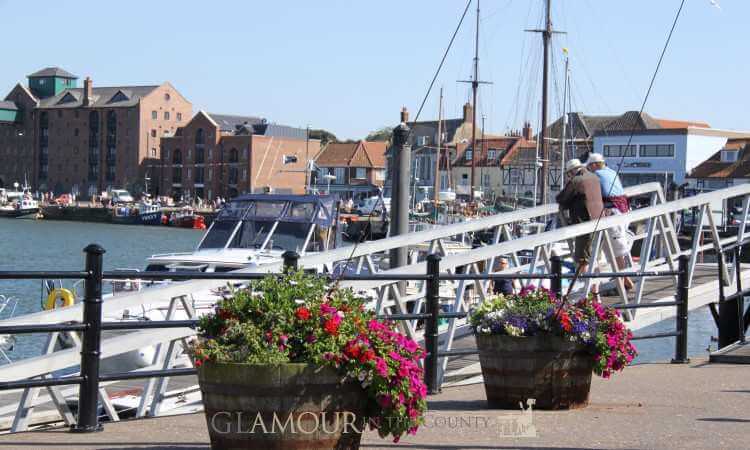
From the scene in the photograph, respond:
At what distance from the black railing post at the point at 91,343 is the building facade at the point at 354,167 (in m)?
134

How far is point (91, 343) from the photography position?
8.08 metres

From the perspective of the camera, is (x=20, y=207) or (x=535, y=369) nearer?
(x=535, y=369)

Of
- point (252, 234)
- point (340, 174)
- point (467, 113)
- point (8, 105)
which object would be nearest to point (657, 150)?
point (467, 113)

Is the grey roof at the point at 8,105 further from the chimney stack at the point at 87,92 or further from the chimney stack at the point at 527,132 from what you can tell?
the chimney stack at the point at 527,132

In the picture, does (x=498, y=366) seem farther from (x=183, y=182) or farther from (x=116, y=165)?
(x=116, y=165)

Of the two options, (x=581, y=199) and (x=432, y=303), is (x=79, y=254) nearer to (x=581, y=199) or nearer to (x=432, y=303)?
(x=581, y=199)

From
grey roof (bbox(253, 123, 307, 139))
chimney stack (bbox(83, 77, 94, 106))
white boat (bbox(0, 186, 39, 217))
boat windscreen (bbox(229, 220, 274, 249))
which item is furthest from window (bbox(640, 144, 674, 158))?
chimney stack (bbox(83, 77, 94, 106))

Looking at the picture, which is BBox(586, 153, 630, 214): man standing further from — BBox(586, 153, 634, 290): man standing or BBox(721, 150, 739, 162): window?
BBox(721, 150, 739, 162): window

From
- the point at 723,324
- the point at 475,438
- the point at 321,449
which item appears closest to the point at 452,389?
the point at 475,438

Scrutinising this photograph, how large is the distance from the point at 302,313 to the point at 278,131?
5789 inches

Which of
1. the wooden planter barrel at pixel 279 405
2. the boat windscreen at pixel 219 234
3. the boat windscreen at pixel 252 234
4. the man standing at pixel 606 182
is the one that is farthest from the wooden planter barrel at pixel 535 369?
the boat windscreen at pixel 219 234

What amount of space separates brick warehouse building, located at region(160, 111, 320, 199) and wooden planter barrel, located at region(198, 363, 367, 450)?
135728mm

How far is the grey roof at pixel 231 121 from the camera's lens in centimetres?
16212

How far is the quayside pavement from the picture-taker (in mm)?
7711
